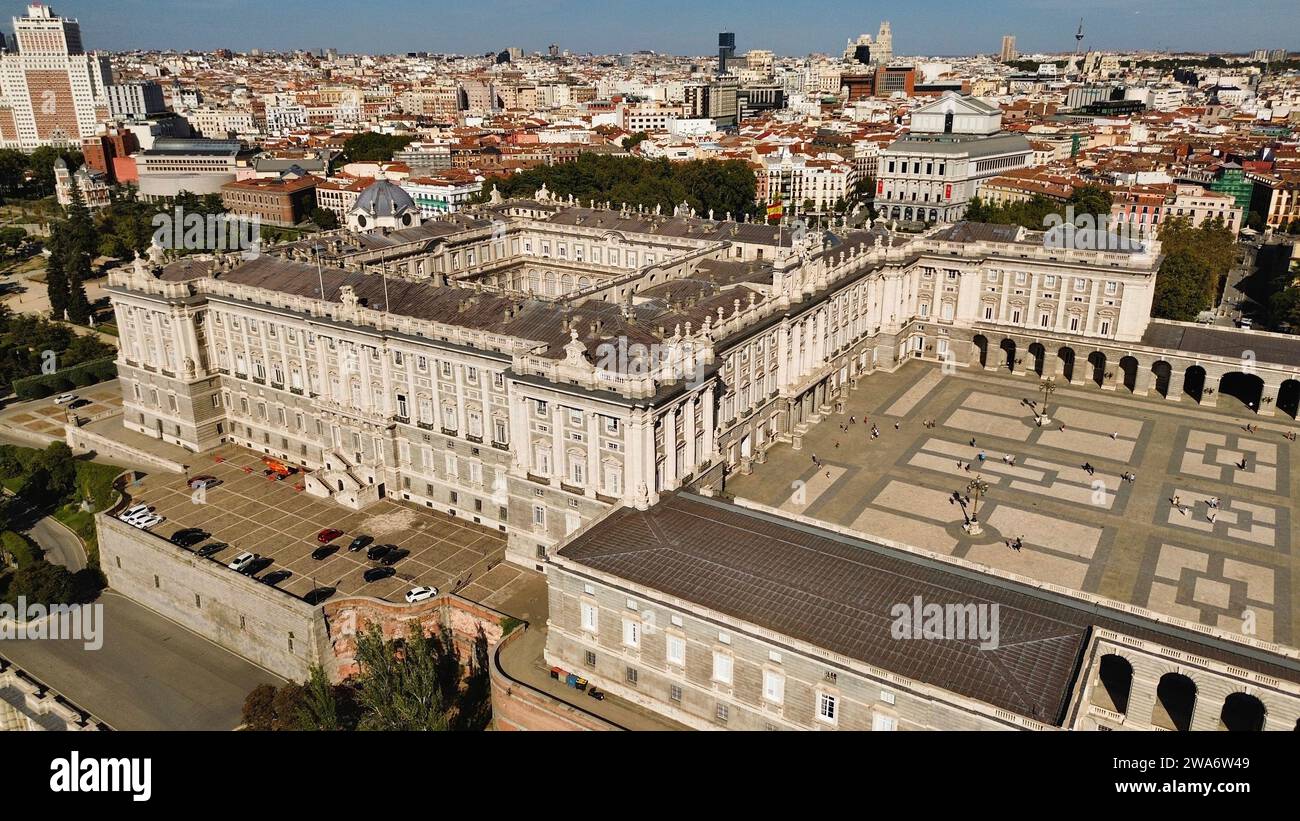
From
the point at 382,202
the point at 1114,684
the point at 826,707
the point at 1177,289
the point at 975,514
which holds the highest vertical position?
the point at 382,202

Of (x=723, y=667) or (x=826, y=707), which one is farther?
(x=723, y=667)

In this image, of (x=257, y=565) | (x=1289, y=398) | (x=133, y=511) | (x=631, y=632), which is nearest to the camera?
(x=631, y=632)

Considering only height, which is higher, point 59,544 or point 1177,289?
point 1177,289

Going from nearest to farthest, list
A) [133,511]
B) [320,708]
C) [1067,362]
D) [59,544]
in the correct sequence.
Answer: [320,708] < [133,511] < [59,544] < [1067,362]

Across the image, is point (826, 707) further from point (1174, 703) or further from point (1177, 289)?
point (1177, 289)

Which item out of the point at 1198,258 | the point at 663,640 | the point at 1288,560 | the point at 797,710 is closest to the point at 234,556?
the point at 663,640

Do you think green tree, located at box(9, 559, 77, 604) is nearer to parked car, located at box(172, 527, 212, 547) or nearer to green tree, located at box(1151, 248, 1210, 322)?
parked car, located at box(172, 527, 212, 547)

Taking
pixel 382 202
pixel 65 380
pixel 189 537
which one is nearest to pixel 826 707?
pixel 189 537

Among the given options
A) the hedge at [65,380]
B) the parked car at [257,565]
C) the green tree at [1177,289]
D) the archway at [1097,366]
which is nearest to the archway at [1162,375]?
the archway at [1097,366]
